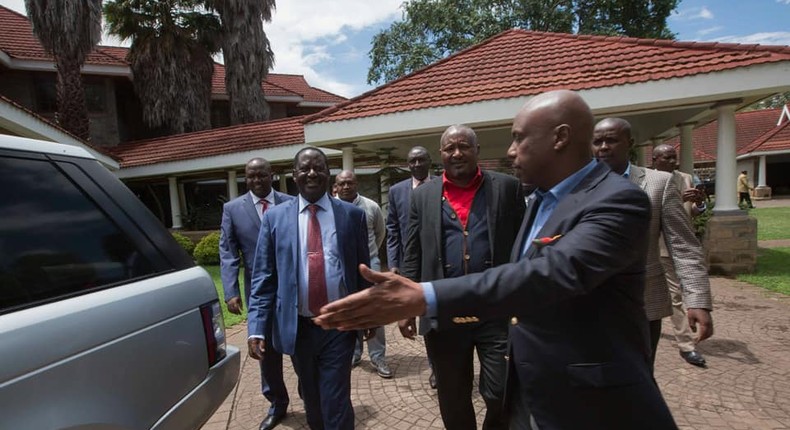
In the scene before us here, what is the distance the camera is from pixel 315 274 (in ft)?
8.64

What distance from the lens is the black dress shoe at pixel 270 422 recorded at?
10.5ft

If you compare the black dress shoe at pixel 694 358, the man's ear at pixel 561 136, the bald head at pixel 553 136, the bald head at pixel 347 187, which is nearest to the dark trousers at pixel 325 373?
the bald head at pixel 553 136

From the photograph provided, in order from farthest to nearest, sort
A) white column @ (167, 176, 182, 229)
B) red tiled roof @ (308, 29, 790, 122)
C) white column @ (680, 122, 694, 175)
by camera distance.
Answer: white column @ (167, 176, 182, 229) → white column @ (680, 122, 694, 175) → red tiled roof @ (308, 29, 790, 122)

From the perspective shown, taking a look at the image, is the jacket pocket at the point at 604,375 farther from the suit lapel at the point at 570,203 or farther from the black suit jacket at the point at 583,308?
the suit lapel at the point at 570,203

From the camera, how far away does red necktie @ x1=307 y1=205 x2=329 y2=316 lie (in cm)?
261

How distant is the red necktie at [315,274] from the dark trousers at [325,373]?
115mm

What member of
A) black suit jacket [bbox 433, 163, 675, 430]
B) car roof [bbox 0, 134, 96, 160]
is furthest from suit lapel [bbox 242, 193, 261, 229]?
black suit jacket [bbox 433, 163, 675, 430]

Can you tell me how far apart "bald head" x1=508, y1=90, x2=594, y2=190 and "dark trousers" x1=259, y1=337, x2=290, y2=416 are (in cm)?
247

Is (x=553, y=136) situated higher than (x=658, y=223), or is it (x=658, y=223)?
(x=553, y=136)

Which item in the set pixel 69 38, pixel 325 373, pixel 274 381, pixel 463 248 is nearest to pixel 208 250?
pixel 69 38

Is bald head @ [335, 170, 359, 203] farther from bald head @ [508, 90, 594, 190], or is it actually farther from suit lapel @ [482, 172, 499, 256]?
bald head @ [508, 90, 594, 190]

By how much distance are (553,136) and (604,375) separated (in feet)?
2.55

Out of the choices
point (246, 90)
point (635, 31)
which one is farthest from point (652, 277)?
point (635, 31)

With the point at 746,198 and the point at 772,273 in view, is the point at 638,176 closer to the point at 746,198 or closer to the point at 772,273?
the point at 772,273
